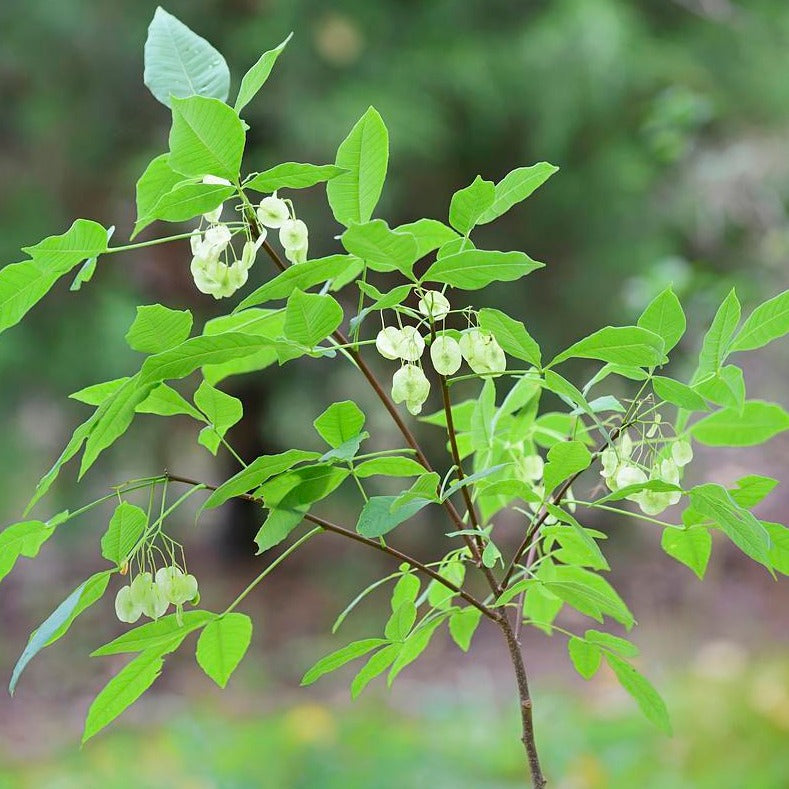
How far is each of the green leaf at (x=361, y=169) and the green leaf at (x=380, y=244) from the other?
4 cm

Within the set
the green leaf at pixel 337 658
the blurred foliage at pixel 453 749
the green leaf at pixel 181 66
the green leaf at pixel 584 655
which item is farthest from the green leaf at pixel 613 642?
the blurred foliage at pixel 453 749

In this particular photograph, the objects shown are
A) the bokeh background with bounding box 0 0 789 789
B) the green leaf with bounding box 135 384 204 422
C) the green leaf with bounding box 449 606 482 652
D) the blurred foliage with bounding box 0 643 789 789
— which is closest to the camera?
the green leaf with bounding box 135 384 204 422

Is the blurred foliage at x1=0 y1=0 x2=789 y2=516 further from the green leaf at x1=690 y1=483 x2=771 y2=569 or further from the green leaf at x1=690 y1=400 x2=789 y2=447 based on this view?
the green leaf at x1=690 y1=483 x2=771 y2=569

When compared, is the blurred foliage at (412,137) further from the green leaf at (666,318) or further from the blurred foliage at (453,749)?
the green leaf at (666,318)

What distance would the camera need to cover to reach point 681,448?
505 mm

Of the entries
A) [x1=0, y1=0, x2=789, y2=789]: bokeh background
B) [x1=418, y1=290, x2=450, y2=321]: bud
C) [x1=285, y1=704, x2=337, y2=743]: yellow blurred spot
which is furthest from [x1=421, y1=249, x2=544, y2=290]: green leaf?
[x1=0, y1=0, x2=789, y2=789]: bokeh background

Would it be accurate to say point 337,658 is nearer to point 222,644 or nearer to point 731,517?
point 222,644

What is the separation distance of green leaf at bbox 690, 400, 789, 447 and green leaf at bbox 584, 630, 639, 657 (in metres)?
0.12

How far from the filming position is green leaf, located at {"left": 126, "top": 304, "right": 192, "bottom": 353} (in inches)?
16.9

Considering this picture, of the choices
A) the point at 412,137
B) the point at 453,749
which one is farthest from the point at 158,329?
the point at 412,137

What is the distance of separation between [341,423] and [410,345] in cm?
5

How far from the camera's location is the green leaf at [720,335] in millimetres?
447

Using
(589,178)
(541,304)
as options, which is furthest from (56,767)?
(589,178)

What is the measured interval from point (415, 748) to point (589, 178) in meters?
1.71
